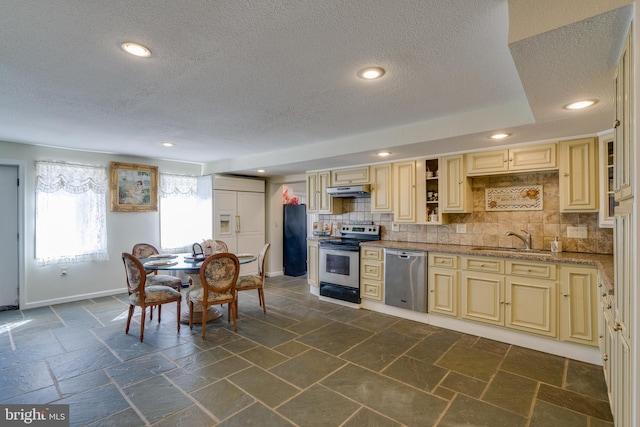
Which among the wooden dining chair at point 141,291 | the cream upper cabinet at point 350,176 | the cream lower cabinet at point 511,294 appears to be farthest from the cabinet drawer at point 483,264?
the wooden dining chair at point 141,291

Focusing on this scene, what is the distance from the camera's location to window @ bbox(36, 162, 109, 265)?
14.2 feet

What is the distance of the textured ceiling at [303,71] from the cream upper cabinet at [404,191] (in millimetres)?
488

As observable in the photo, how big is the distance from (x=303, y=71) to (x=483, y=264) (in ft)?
8.90

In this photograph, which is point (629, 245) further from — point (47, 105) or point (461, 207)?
point (47, 105)

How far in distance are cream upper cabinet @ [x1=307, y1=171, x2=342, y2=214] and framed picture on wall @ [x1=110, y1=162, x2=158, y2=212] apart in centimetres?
274

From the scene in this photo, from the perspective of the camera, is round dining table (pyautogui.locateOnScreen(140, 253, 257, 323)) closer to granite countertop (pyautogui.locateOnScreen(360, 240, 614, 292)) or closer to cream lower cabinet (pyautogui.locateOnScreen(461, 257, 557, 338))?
granite countertop (pyautogui.locateOnScreen(360, 240, 614, 292))

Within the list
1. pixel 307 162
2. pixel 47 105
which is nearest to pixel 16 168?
pixel 47 105

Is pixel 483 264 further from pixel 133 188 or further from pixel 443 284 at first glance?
pixel 133 188

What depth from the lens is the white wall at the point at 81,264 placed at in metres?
4.25

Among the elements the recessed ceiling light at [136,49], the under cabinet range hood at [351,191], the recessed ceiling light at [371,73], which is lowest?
the under cabinet range hood at [351,191]

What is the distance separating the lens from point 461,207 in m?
3.67

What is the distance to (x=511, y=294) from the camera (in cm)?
311

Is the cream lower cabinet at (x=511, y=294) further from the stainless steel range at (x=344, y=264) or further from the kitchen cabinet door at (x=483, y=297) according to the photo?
the stainless steel range at (x=344, y=264)

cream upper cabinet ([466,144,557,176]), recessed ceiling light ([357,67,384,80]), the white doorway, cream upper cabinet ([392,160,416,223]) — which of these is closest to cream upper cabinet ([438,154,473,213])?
cream upper cabinet ([466,144,557,176])
